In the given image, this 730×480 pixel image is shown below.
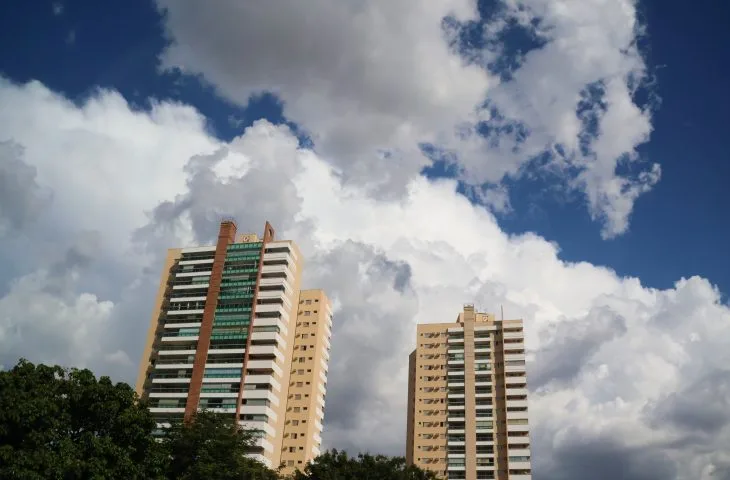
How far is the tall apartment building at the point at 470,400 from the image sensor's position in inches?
4023

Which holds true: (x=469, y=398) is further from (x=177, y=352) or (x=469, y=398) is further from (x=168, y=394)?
(x=168, y=394)

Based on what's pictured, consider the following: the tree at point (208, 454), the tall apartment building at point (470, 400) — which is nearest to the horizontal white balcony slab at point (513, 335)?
the tall apartment building at point (470, 400)

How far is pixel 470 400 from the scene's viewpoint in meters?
108

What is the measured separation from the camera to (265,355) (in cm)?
8231

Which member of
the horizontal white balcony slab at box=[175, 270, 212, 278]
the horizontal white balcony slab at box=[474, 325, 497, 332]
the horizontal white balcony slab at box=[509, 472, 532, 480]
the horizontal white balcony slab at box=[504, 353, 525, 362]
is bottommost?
the horizontal white balcony slab at box=[509, 472, 532, 480]

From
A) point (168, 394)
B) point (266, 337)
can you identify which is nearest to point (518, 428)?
point (266, 337)

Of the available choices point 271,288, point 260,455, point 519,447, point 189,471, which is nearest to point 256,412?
point 260,455

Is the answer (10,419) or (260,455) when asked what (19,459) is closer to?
(10,419)

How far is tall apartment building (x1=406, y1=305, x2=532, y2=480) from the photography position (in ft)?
335

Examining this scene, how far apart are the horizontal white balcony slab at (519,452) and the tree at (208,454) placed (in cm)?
5612

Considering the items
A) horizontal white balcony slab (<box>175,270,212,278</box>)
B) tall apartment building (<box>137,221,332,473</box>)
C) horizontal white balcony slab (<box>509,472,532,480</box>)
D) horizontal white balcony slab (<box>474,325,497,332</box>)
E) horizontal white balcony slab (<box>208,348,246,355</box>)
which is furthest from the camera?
horizontal white balcony slab (<box>474,325,497,332</box>)

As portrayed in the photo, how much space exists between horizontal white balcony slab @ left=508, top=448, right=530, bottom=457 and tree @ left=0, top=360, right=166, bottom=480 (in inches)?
2718

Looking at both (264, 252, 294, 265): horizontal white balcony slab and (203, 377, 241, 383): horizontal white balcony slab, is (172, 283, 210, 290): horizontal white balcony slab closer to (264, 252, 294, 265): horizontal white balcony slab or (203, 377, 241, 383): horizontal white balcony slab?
(264, 252, 294, 265): horizontal white balcony slab

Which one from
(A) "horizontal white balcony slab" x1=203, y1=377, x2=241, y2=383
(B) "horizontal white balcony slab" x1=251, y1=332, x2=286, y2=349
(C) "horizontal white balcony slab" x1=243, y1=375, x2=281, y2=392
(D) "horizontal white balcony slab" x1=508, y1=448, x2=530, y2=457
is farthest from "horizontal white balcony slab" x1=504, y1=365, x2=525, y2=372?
(A) "horizontal white balcony slab" x1=203, y1=377, x2=241, y2=383
